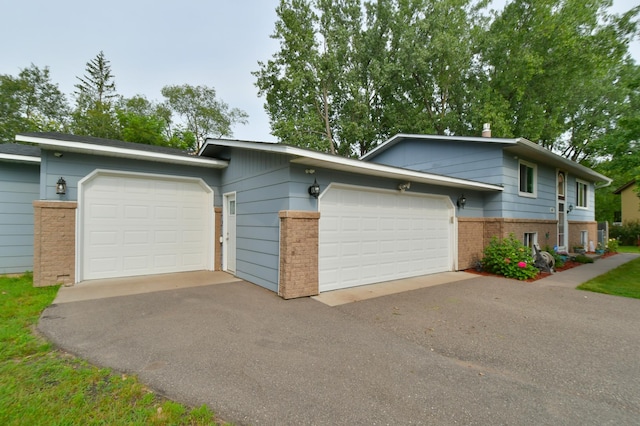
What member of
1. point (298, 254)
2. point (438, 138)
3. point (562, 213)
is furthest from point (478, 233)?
point (298, 254)

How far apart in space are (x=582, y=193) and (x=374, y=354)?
16.7 metres

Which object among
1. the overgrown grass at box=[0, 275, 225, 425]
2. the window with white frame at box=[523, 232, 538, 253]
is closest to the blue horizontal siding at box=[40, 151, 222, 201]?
the overgrown grass at box=[0, 275, 225, 425]

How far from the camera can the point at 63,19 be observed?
30.6 ft

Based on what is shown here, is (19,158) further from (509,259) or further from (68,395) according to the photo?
(509,259)

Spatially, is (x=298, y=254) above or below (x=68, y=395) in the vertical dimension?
above

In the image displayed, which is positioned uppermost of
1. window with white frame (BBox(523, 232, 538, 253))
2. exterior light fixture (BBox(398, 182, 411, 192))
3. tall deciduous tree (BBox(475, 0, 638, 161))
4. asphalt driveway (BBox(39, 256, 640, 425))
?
tall deciduous tree (BBox(475, 0, 638, 161))

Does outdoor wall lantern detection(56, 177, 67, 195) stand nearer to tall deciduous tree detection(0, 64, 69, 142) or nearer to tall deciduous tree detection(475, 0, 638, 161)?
tall deciduous tree detection(475, 0, 638, 161)

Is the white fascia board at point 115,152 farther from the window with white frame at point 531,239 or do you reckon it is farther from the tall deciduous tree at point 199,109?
the tall deciduous tree at point 199,109

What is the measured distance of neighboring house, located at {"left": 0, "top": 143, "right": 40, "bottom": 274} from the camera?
277 inches

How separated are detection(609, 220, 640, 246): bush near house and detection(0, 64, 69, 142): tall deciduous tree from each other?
4285 centimetres

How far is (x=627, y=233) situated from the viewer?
1950 centimetres

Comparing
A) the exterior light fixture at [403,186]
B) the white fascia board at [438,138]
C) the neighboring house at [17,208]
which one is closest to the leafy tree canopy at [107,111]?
the neighboring house at [17,208]

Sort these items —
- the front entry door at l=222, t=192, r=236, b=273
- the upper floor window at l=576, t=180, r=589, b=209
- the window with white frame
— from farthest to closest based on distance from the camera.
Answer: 1. the upper floor window at l=576, t=180, r=589, b=209
2. the window with white frame
3. the front entry door at l=222, t=192, r=236, b=273

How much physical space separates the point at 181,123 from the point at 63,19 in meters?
15.5
